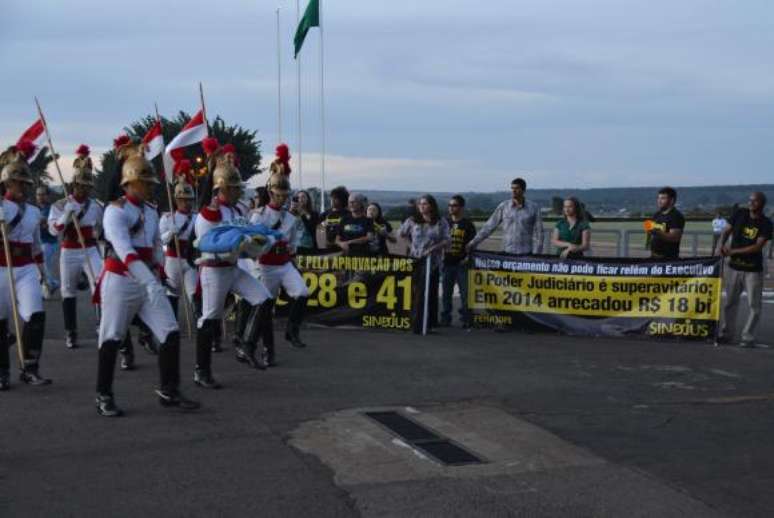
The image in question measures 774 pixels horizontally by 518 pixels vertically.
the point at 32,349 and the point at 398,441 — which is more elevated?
the point at 32,349

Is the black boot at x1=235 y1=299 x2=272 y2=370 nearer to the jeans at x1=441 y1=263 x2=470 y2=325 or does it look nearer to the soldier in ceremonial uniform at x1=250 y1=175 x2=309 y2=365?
the soldier in ceremonial uniform at x1=250 y1=175 x2=309 y2=365

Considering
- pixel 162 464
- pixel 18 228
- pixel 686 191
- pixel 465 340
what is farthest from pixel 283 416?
pixel 686 191

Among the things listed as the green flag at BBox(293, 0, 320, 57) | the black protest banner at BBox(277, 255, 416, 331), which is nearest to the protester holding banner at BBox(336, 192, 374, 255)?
the black protest banner at BBox(277, 255, 416, 331)

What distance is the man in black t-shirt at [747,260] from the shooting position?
11594 mm

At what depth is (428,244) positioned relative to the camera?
12883 millimetres

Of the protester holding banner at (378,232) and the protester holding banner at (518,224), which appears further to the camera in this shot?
the protester holding banner at (378,232)

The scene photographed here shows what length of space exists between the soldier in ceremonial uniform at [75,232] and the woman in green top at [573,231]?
6.00 m

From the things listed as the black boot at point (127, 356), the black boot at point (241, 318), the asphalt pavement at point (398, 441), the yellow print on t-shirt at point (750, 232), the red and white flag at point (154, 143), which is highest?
the red and white flag at point (154, 143)

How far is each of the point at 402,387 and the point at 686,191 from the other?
4664 centimetres

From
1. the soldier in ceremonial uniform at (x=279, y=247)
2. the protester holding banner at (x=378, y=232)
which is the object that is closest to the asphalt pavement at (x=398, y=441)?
the soldier in ceremonial uniform at (x=279, y=247)

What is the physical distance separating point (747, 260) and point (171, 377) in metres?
7.48

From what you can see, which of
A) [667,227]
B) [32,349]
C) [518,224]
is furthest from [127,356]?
[667,227]

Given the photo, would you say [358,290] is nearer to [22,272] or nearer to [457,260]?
[457,260]

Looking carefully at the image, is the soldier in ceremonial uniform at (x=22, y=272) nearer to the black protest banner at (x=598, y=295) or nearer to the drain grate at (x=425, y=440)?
the drain grate at (x=425, y=440)
